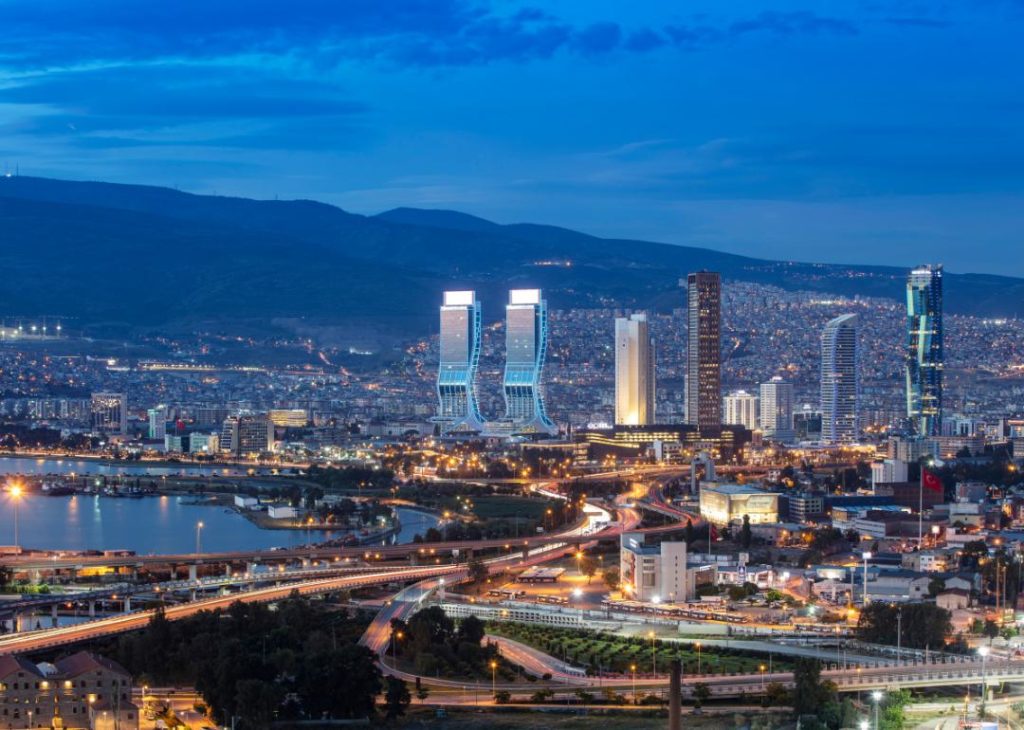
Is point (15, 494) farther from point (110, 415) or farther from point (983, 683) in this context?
point (110, 415)

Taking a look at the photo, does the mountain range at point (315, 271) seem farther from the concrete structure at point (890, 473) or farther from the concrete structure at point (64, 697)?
the concrete structure at point (64, 697)

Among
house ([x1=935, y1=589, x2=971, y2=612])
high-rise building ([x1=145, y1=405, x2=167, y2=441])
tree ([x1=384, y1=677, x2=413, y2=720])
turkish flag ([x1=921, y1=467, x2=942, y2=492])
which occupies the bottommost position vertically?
tree ([x1=384, y1=677, x2=413, y2=720])

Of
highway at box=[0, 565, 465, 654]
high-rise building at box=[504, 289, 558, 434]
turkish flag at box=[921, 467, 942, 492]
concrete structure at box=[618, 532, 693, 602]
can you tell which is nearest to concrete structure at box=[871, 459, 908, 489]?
turkish flag at box=[921, 467, 942, 492]

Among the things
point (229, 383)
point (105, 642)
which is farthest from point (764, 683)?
point (229, 383)

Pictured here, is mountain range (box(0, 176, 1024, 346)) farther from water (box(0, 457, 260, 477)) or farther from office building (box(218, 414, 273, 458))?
water (box(0, 457, 260, 477))

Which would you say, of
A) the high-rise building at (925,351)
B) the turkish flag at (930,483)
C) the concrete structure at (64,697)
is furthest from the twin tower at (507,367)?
the concrete structure at (64,697)

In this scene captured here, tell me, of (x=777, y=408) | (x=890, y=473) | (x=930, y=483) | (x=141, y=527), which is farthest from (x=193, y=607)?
(x=777, y=408)

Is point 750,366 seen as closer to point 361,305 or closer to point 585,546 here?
point 361,305
